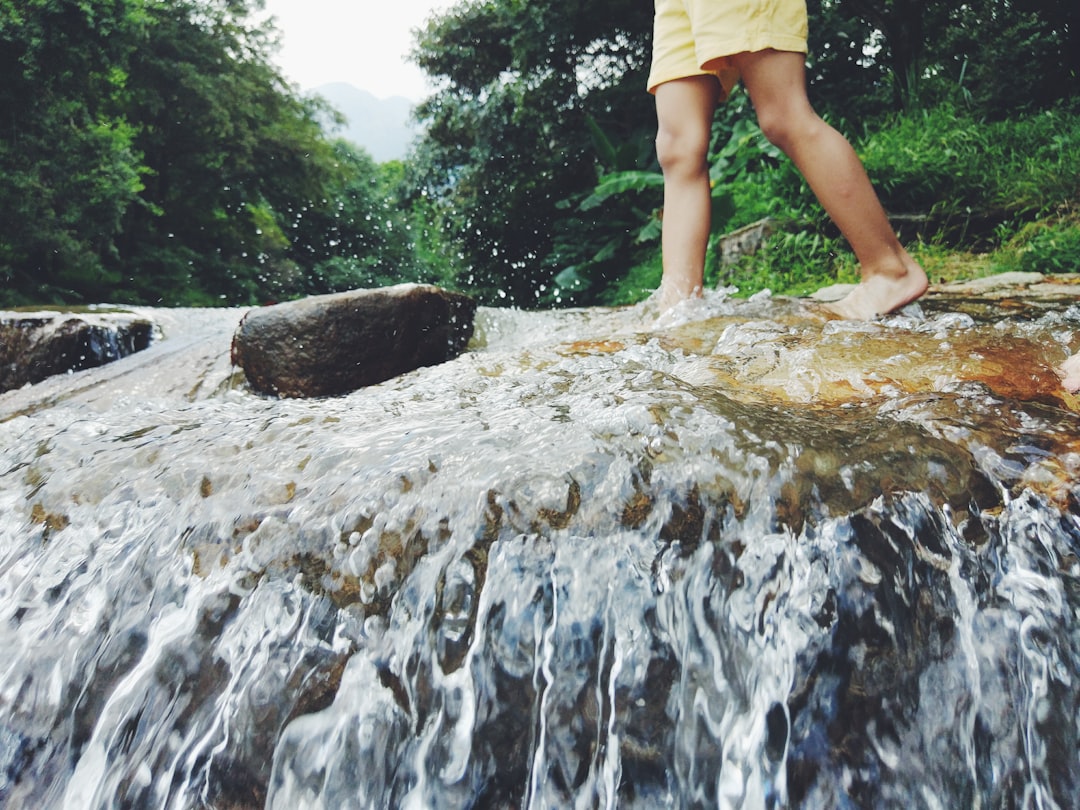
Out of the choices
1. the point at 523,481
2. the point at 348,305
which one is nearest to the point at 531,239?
the point at 348,305

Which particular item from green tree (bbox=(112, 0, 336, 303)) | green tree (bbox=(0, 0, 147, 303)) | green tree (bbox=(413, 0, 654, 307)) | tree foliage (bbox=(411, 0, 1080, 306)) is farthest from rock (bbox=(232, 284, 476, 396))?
green tree (bbox=(112, 0, 336, 303))

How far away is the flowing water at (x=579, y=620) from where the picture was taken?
29.7 inches

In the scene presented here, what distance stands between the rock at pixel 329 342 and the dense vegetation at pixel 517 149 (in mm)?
3316

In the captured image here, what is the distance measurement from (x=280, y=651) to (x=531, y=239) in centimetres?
1028

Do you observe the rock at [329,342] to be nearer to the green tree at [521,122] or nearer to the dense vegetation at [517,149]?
the dense vegetation at [517,149]

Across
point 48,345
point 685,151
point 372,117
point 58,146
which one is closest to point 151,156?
point 58,146

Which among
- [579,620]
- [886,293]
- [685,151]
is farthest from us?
[685,151]

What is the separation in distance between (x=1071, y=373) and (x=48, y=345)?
14.9 ft

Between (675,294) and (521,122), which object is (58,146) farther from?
(675,294)

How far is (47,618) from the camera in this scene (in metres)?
0.93

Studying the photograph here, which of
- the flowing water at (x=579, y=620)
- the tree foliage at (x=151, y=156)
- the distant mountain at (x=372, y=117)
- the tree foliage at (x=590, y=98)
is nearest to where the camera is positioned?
the flowing water at (x=579, y=620)

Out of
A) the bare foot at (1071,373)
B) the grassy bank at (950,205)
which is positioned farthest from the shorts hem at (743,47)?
the grassy bank at (950,205)

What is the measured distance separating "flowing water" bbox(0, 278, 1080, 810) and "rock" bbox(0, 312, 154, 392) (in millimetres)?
3097

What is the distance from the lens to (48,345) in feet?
11.4
